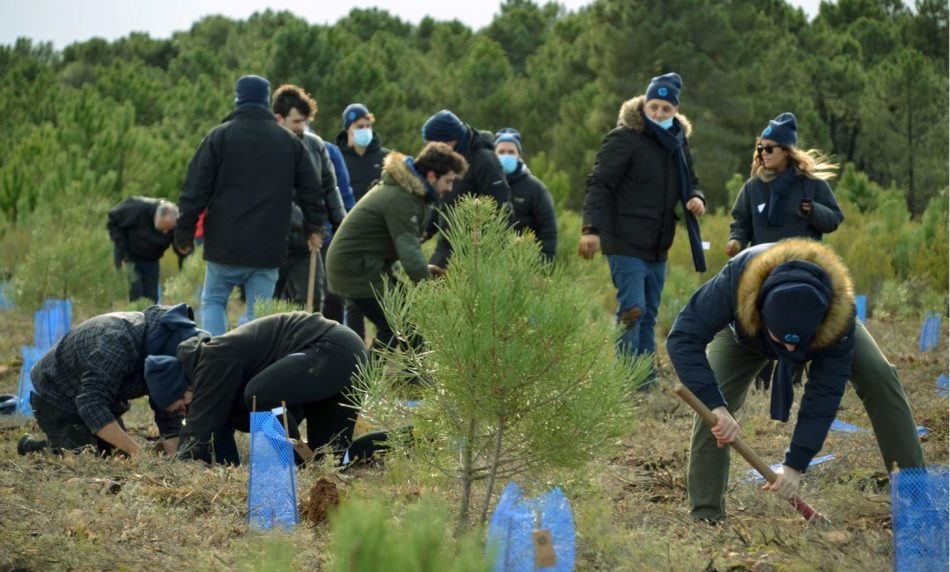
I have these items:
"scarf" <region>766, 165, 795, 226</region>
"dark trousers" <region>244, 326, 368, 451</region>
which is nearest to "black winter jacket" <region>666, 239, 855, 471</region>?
"dark trousers" <region>244, 326, 368, 451</region>

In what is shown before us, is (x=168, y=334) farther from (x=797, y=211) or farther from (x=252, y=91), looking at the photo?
(x=797, y=211)

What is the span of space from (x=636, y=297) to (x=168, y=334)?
2594 mm

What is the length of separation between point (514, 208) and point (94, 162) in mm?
9578

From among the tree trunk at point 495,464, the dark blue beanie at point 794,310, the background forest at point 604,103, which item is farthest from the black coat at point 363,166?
the dark blue beanie at point 794,310

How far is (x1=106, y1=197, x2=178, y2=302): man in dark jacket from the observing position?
33.2ft

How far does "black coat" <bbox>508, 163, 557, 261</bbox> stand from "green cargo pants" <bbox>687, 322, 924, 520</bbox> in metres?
3.35

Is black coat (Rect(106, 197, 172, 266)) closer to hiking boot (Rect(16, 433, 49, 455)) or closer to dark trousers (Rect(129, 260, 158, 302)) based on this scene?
dark trousers (Rect(129, 260, 158, 302))

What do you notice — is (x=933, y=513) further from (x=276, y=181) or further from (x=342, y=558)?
(x=276, y=181)

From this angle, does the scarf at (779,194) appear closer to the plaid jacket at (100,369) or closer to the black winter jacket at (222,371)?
the black winter jacket at (222,371)

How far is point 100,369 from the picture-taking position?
5273mm

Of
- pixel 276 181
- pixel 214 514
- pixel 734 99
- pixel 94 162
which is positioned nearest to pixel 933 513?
pixel 214 514

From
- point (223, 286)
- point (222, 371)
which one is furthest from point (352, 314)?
point (222, 371)

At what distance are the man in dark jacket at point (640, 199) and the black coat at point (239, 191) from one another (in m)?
1.65

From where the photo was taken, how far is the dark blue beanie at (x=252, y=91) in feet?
22.5
